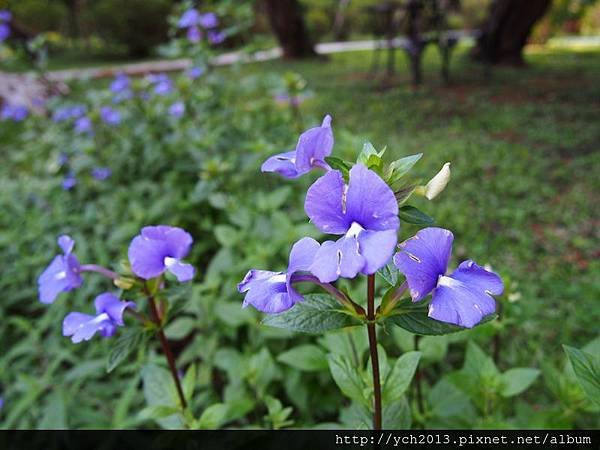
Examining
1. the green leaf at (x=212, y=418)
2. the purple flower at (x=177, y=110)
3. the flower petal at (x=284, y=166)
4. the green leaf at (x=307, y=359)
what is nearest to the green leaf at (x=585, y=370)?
the flower petal at (x=284, y=166)

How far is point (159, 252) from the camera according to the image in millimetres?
981

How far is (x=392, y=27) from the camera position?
5.93 m

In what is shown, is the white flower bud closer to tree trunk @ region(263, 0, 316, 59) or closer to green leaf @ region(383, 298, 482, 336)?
green leaf @ region(383, 298, 482, 336)

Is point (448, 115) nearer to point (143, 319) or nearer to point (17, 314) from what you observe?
point (17, 314)

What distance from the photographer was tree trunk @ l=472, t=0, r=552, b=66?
6727 millimetres

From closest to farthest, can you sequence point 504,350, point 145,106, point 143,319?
1. point 143,319
2. point 504,350
3. point 145,106

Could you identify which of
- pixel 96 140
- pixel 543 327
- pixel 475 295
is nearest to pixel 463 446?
pixel 475 295

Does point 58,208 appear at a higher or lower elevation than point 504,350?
higher

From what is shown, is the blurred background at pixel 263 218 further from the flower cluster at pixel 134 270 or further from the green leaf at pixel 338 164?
the green leaf at pixel 338 164

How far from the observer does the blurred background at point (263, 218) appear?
1490 millimetres

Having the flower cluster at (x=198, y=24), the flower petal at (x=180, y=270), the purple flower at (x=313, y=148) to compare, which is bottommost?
the flower petal at (x=180, y=270)

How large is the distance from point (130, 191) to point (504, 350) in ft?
7.70

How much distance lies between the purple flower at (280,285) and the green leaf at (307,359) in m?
0.74

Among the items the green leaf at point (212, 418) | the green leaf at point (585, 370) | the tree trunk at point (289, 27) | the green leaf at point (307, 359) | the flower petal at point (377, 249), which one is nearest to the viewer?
the flower petal at point (377, 249)
